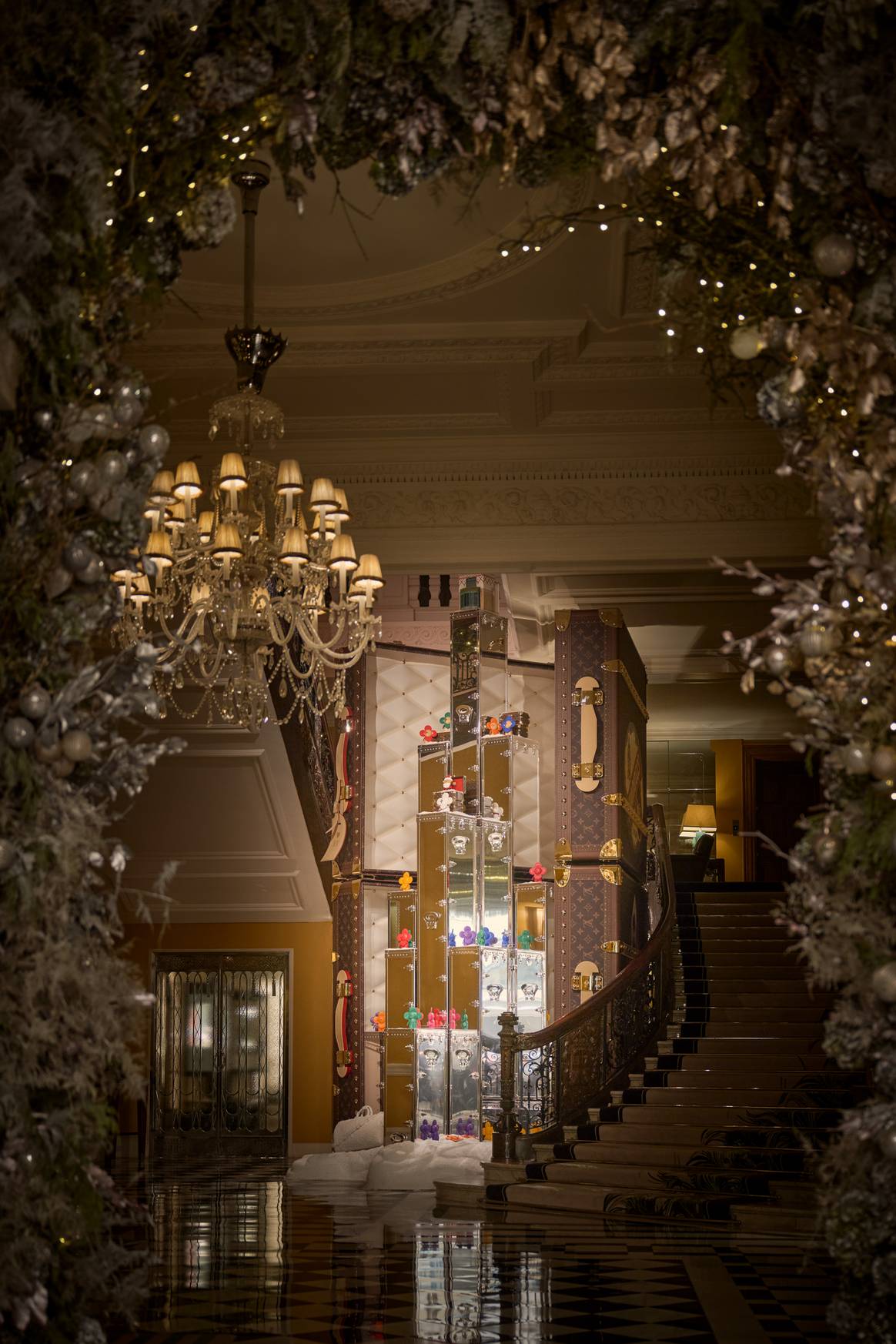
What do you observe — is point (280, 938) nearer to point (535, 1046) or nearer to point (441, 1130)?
point (441, 1130)

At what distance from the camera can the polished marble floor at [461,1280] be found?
5367 mm

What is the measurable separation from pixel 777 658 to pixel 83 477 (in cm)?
148

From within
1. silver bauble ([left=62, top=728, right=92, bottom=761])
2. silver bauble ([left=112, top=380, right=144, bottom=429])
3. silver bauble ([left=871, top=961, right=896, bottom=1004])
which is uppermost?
silver bauble ([left=112, top=380, right=144, bottom=429])

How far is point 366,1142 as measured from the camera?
1265 cm

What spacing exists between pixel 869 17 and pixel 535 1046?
8.45 meters

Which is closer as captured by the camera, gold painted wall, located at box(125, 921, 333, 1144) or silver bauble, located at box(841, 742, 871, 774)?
silver bauble, located at box(841, 742, 871, 774)

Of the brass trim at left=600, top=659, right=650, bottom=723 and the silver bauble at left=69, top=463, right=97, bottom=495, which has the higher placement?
the brass trim at left=600, top=659, right=650, bottom=723

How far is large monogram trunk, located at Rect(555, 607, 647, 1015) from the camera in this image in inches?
446

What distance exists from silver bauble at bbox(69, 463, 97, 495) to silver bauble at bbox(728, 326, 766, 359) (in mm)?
1407

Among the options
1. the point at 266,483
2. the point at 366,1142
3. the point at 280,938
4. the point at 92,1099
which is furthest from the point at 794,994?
the point at 92,1099

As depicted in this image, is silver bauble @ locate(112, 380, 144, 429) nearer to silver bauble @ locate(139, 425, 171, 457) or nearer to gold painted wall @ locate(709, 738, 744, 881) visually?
silver bauble @ locate(139, 425, 171, 457)

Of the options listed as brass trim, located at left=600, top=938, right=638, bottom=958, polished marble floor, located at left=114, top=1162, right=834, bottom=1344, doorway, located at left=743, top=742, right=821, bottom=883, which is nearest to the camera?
polished marble floor, located at left=114, top=1162, right=834, bottom=1344

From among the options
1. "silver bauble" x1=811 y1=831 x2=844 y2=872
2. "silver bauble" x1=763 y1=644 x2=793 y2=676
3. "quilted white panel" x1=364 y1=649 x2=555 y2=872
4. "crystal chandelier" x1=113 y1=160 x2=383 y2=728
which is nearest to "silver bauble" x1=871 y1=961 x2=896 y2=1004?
"silver bauble" x1=811 y1=831 x2=844 y2=872

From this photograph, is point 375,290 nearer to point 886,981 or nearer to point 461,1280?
point 461,1280
